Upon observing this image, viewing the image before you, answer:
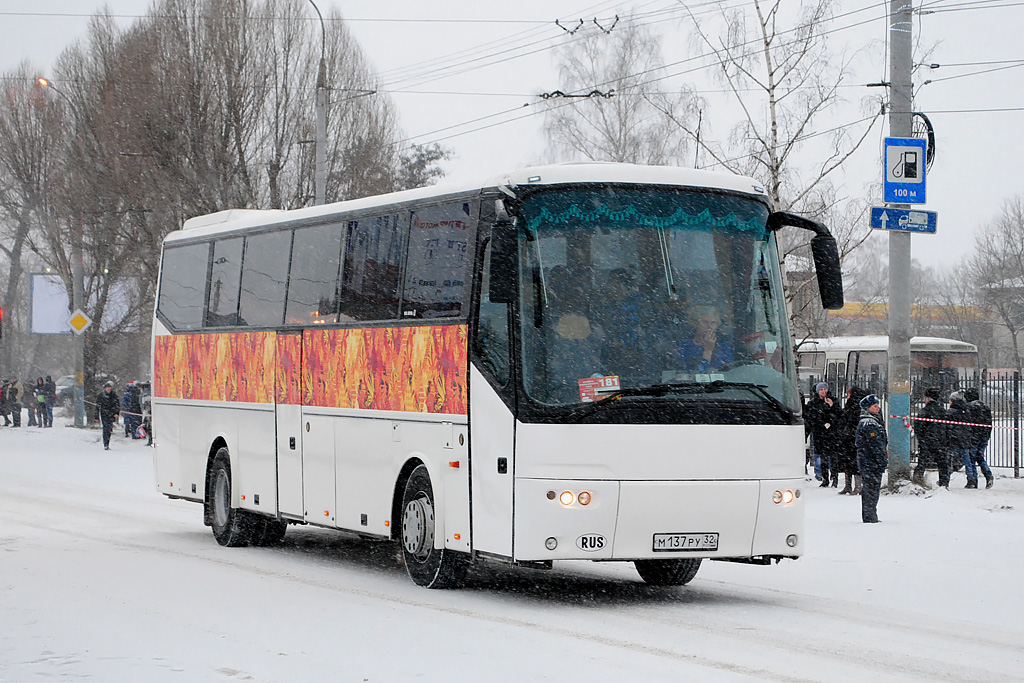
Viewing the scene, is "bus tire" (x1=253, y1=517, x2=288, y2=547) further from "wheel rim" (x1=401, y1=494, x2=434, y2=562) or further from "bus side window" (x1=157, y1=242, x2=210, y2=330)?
"wheel rim" (x1=401, y1=494, x2=434, y2=562)

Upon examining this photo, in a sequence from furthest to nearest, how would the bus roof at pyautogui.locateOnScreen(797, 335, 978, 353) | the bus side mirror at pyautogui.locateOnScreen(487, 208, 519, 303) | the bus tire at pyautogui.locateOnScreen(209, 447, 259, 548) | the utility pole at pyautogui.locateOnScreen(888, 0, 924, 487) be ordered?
the bus roof at pyautogui.locateOnScreen(797, 335, 978, 353) → the utility pole at pyautogui.locateOnScreen(888, 0, 924, 487) → the bus tire at pyautogui.locateOnScreen(209, 447, 259, 548) → the bus side mirror at pyautogui.locateOnScreen(487, 208, 519, 303)

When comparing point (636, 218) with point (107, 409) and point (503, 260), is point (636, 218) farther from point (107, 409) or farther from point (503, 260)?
point (107, 409)

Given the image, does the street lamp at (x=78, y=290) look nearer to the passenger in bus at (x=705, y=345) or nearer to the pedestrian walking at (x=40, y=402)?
the pedestrian walking at (x=40, y=402)

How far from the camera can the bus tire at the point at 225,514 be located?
16.1 meters

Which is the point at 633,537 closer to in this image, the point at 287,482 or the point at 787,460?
the point at 787,460

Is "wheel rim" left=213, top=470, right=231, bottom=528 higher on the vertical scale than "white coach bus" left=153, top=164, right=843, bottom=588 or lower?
lower

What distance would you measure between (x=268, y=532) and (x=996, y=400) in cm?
1577

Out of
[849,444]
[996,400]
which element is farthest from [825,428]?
[996,400]

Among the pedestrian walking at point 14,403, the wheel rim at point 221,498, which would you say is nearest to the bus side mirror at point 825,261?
the wheel rim at point 221,498

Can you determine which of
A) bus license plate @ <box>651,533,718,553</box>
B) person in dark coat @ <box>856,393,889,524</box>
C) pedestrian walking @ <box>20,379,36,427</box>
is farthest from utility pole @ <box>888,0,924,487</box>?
pedestrian walking @ <box>20,379,36,427</box>

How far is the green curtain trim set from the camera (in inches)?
434

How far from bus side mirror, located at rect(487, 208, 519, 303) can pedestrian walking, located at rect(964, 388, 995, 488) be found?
1436 cm

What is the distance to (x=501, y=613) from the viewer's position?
1066cm

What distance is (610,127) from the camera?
54.5 meters
